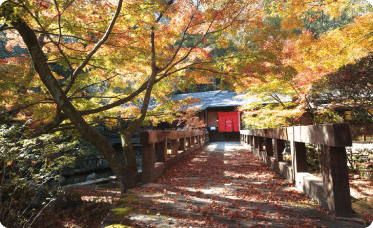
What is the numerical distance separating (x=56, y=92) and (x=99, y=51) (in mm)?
1858

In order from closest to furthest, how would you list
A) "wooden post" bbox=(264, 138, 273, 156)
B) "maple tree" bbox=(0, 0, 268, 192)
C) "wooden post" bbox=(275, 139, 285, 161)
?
"maple tree" bbox=(0, 0, 268, 192) → "wooden post" bbox=(275, 139, 285, 161) → "wooden post" bbox=(264, 138, 273, 156)

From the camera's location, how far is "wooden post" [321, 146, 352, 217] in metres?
2.16

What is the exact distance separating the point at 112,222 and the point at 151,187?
133 cm

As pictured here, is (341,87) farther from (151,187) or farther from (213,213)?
(151,187)

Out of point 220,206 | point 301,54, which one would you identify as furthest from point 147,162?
point 301,54

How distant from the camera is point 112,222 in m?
2.17

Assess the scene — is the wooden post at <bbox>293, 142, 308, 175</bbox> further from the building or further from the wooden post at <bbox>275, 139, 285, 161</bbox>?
the building

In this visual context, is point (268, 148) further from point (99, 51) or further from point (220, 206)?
point (99, 51)

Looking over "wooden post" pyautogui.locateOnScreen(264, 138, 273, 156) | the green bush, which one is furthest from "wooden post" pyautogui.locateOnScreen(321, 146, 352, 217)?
the green bush

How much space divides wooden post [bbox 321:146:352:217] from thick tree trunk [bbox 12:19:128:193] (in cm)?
352

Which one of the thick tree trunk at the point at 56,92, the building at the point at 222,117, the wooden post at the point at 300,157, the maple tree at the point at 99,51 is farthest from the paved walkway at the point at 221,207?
the building at the point at 222,117

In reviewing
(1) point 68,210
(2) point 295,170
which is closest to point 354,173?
(2) point 295,170

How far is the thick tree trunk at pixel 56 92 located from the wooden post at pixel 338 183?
3.52m

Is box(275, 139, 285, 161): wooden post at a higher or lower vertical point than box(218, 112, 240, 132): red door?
lower
